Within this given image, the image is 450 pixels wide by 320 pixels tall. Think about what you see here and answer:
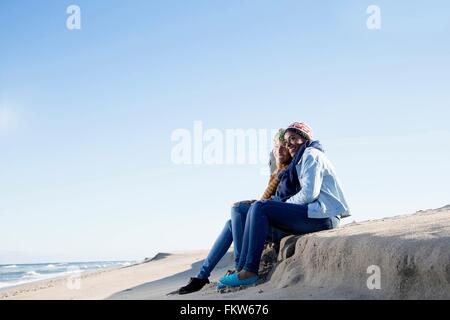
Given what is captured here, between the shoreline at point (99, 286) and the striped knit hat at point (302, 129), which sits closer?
the striped knit hat at point (302, 129)

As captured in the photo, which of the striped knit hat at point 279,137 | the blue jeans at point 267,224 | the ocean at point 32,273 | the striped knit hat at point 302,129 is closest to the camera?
the blue jeans at point 267,224

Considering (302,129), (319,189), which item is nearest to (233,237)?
(319,189)

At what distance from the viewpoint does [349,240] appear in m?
4.39

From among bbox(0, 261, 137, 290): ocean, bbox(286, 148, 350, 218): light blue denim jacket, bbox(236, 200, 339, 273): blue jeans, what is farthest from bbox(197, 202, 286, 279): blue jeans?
bbox(0, 261, 137, 290): ocean

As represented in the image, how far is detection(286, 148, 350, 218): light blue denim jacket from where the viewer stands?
501cm

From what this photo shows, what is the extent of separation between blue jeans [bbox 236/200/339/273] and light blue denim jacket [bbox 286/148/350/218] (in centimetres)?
10

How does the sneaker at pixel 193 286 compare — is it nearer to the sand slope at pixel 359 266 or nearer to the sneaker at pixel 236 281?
the sand slope at pixel 359 266

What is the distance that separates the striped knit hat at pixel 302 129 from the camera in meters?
5.51

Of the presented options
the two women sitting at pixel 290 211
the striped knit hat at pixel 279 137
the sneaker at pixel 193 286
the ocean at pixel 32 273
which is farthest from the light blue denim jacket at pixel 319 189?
the ocean at pixel 32 273

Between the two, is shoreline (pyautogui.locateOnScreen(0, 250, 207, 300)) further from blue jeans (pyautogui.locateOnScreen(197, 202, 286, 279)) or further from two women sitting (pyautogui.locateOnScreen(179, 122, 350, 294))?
two women sitting (pyautogui.locateOnScreen(179, 122, 350, 294))

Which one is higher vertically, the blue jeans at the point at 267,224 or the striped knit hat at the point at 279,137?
the striped knit hat at the point at 279,137

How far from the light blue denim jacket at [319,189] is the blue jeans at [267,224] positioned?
0.31 ft
